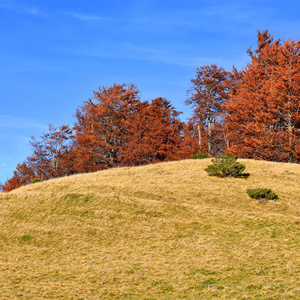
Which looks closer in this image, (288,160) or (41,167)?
(288,160)

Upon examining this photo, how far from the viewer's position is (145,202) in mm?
17531

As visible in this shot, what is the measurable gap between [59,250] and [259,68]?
34.2 metres

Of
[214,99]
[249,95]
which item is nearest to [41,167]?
[214,99]

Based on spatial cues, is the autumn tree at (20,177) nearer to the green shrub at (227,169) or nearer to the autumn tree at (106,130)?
the autumn tree at (106,130)

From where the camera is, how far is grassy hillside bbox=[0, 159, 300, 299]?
9.51 meters

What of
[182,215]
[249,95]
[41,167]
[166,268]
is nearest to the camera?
[166,268]

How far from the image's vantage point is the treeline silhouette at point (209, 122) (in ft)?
107

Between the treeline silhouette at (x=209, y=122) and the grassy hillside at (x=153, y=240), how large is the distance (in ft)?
38.2

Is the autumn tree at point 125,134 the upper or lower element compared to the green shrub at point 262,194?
upper

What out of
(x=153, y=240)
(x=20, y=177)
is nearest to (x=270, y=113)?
(x=153, y=240)

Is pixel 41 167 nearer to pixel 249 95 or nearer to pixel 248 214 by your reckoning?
pixel 249 95

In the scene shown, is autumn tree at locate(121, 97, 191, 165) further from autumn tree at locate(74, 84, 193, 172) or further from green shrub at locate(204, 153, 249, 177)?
green shrub at locate(204, 153, 249, 177)

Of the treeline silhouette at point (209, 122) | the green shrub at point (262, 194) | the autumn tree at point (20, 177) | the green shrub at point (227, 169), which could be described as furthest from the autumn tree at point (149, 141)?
the autumn tree at point (20, 177)

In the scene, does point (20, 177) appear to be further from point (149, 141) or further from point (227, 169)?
point (227, 169)
